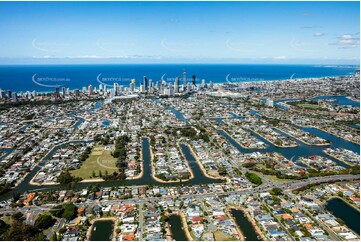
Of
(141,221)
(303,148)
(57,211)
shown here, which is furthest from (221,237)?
(303,148)

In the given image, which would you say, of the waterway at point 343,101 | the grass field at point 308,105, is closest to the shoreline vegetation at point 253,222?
the grass field at point 308,105

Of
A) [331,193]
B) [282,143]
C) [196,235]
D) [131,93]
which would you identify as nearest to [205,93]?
[131,93]

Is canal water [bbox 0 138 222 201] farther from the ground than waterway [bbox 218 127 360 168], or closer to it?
closer to it

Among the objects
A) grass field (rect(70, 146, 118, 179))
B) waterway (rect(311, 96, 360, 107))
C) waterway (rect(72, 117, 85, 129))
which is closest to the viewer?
grass field (rect(70, 146, 118, 179))

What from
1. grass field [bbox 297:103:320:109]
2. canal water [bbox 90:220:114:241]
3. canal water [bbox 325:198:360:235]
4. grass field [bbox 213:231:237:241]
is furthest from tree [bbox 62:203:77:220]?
grass field [bbox 297:103:320:109]

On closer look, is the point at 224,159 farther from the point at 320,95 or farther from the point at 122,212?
the point at 320,95

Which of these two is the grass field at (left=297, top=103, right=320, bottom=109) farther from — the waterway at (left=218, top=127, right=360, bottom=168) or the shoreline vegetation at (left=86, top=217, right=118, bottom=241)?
the shoreline vegetation at (left=86, top=217, right=118, bottom=241)

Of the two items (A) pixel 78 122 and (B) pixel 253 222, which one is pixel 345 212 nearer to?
(B) pixel 253 222
